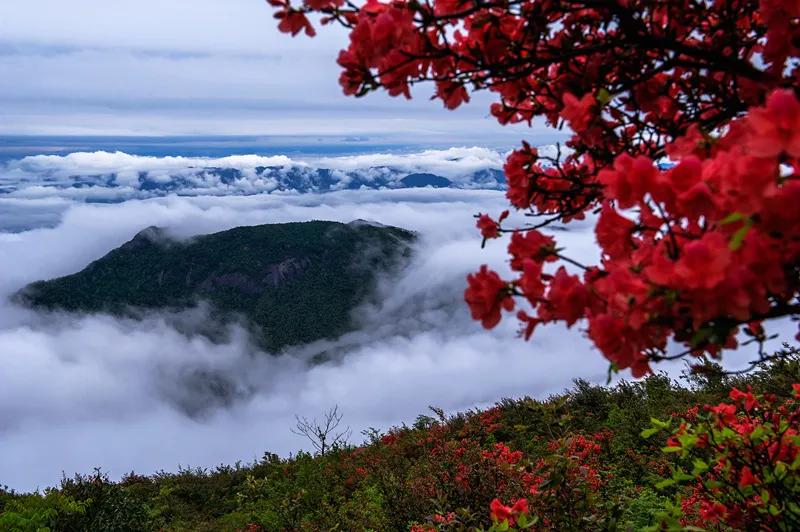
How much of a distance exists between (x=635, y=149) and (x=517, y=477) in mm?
3974

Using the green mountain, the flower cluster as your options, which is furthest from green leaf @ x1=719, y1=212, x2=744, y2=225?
the green mountain

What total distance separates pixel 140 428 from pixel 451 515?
21748 cm

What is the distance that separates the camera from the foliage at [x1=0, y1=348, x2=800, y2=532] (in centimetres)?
293

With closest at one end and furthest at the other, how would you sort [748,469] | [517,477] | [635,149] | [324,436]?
[635,149] < [748,469] < [517,477] < [324,436]

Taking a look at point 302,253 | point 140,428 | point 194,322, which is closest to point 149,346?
point 194,322

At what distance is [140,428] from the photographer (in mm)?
192375

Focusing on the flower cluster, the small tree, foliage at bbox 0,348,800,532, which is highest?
the flower cluster

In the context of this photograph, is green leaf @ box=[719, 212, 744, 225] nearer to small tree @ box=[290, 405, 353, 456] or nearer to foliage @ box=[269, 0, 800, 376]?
foliage @ box=[269, 0, 800, 376]

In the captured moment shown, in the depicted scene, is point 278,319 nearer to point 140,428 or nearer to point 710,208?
point 140,428

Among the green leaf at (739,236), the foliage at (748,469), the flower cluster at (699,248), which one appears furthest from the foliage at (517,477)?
the green leaf at (739,236)

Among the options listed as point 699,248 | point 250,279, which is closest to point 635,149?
point 699,248

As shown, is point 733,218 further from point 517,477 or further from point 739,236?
point 517,477

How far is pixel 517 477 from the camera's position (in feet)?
17.3

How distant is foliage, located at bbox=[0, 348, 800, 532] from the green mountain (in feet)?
441
